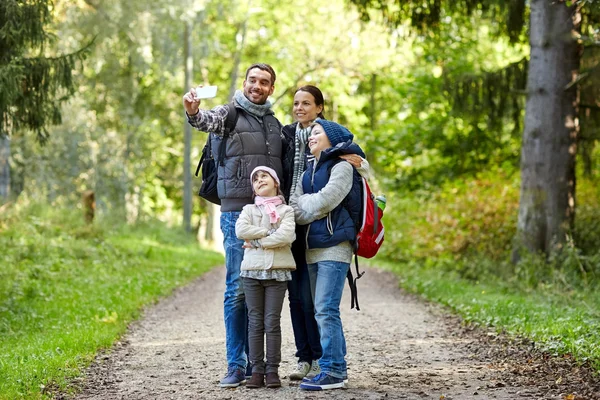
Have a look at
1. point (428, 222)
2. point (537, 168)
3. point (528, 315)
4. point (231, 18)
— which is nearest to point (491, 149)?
point (428, 222)

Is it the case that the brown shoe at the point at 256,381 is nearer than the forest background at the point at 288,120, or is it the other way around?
the brown shoe at the point at 256,381

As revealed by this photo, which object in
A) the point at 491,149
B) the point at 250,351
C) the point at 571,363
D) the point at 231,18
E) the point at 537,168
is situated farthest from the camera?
the point at 231,18

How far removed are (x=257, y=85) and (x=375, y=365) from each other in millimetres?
2565

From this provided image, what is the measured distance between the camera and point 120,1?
22688mm

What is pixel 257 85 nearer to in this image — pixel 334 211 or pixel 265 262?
pixel 334 211

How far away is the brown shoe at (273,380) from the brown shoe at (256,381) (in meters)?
0.06

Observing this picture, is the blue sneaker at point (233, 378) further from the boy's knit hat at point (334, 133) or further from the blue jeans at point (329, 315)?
the boy's knit hat at point (334, 133)

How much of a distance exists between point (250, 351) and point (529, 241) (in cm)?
794

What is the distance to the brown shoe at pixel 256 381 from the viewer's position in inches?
233

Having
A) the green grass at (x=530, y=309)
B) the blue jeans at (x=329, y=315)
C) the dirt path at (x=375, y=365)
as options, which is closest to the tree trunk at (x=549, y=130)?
the green grass at (x=530, y=309)

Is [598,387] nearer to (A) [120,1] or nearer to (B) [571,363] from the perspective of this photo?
(B) [571,363]

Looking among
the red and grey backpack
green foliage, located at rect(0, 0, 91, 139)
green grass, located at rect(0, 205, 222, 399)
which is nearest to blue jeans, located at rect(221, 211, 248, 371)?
the red and grey backpack

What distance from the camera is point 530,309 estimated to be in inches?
359

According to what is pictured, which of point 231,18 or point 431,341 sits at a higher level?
point 231,18
